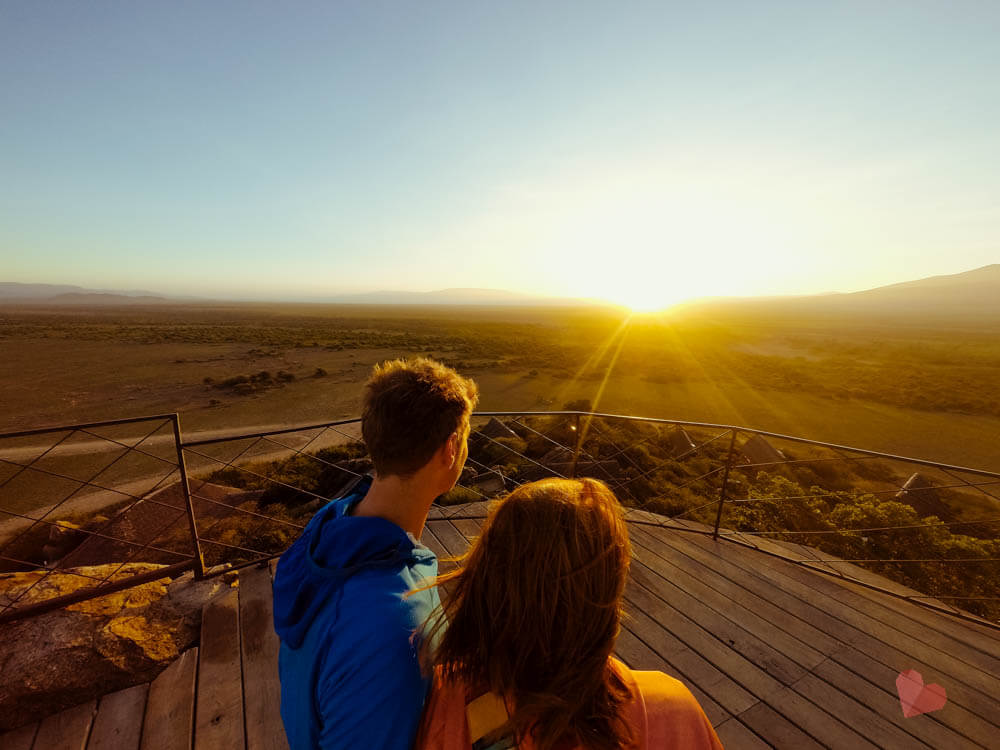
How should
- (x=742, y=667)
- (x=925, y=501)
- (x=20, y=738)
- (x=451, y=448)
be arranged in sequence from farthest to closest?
(x=925, y=501) → (x=742, y=667) → (x=20, y=738) → (x=451, y=448)

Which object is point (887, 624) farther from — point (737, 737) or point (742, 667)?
point (737, 737)

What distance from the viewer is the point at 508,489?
27.9 ft

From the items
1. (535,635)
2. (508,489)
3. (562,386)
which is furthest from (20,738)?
(562,386)

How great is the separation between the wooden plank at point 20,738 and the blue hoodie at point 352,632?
7.83ft

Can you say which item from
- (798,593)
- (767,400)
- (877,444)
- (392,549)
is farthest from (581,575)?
(767,400)

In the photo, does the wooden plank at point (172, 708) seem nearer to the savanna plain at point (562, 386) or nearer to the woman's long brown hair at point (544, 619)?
the woman's long brown hair at point (544, 619)

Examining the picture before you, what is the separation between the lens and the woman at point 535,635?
0.97 m

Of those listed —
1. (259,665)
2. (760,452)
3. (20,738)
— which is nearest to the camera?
(20,738)

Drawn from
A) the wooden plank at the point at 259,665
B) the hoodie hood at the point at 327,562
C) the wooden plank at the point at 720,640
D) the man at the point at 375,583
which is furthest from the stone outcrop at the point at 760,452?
A: the hoodie hood at the point at 327,562

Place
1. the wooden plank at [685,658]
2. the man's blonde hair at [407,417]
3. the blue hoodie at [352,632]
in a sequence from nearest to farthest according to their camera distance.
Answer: the blue hoodie at [352,632]
the man's blonde hair at [407,417]
the wooden plank at [685,658]

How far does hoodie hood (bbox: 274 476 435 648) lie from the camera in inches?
42.7

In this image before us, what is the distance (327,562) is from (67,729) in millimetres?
2689

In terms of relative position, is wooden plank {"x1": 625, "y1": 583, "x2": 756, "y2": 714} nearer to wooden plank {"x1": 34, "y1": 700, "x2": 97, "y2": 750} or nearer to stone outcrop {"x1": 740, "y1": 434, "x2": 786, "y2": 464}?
wooden plank {"x1": 34, "y1": 700, "x2": 97, "y2": 750}

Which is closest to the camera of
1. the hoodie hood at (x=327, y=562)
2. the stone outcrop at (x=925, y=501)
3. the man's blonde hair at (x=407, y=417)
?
the hoodie hood at (x=327, y=562)
